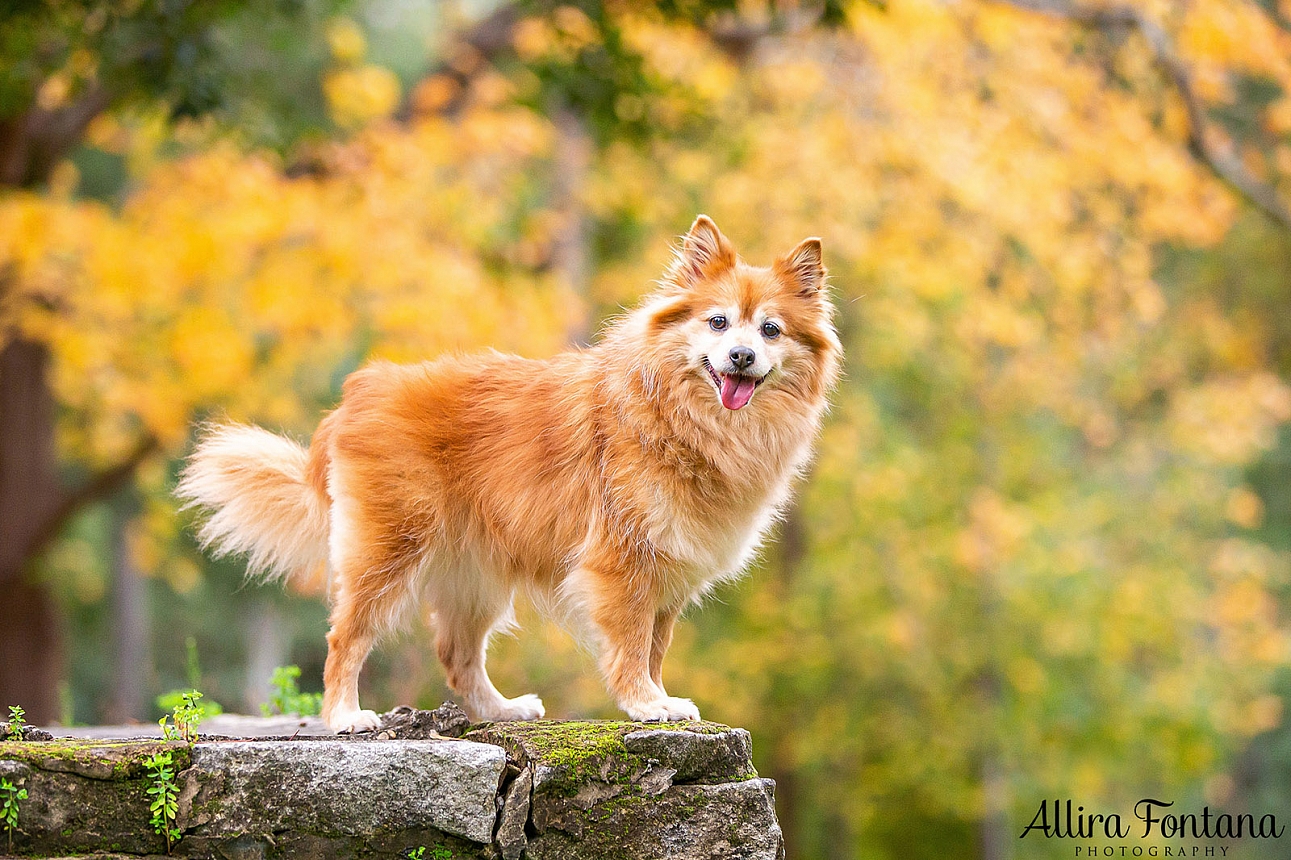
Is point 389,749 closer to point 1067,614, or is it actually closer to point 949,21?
point 949,21

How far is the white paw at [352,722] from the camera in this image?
4.75 m

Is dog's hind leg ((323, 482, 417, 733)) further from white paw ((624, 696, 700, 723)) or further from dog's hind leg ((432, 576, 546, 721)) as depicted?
white paw ((624, 696, 700, 723))

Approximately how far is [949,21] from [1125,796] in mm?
11349

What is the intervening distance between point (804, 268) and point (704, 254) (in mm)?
402

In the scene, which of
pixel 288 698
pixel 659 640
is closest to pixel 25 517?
pixel 288 698

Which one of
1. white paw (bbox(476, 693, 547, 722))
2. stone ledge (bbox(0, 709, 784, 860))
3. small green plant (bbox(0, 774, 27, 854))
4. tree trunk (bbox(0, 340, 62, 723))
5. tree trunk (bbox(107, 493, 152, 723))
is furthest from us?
tree trunk (bbox(107, 493, 152, 723))

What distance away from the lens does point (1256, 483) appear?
74.8 feet

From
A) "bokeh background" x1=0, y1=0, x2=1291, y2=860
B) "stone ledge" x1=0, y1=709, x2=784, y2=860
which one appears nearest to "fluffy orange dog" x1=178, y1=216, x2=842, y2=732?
"stone ledge" x1=0, y1=709, x2=784, y2=860

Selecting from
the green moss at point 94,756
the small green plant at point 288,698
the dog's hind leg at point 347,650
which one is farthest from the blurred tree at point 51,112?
the green moss at point 94,756

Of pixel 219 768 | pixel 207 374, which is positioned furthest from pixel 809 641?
pixel 219 768

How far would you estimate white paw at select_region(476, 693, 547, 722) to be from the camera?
5.50m

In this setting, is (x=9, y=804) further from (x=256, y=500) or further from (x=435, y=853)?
(x=256, y=500)

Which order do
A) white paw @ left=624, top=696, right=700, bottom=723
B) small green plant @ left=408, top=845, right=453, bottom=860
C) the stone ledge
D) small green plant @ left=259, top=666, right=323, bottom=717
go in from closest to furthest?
1. the stone ledge
2. small green plant @ left=408, top=845, right=453, bottom=860
3. white paw @ left=624, top=696, right=700, bottom=723
4. small green plant @ left=259, top=666, right=323, bottom=717

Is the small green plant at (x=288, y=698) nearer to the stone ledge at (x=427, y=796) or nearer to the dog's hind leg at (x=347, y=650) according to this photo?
the dog's hind leg at (x=347, y=650)
